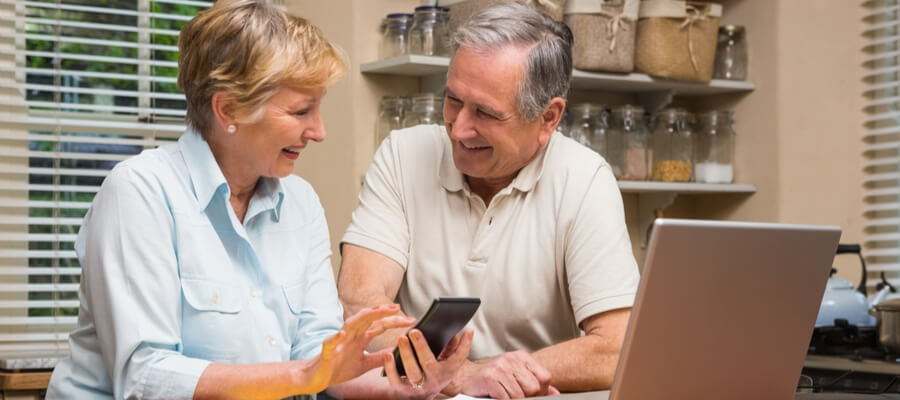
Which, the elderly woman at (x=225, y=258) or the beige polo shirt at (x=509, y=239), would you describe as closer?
the elderly woman at (x=225, y=258)

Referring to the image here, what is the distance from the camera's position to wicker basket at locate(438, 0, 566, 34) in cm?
254

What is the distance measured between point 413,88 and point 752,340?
175 centimetres

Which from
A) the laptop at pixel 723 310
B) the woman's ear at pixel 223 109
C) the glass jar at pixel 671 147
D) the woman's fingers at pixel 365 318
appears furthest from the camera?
the glass jar at pixel 671 147

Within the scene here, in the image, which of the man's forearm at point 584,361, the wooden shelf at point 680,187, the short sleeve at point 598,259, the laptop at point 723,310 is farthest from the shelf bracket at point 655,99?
the laptop at point 723,310

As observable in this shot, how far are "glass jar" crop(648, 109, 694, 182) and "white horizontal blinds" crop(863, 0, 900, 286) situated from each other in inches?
25.2

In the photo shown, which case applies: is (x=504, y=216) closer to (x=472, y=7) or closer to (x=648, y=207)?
(x=472, y=7)

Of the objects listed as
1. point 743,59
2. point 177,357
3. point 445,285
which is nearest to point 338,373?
point 177,357

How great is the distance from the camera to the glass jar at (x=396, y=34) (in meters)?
2.63

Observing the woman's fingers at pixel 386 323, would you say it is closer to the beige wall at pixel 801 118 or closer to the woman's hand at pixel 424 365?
the woman's hand at pixel 424 365

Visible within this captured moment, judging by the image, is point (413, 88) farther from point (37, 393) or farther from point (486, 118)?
point (37, 393)

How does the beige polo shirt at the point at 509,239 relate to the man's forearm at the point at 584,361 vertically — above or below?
above

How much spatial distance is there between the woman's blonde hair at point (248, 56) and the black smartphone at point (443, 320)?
1.41ft

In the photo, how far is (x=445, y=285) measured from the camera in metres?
2.00

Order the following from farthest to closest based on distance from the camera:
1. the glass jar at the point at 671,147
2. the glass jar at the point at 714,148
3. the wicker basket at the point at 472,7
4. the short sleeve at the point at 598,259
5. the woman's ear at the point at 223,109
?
1. the glass jar at the point at 714,148
2. the glass jar at the point at 671,147
3. the wicker basket at the point at 472,7
4. the short sleeve at the point at 598,259
5. the woman's ear at the point at 223,109
